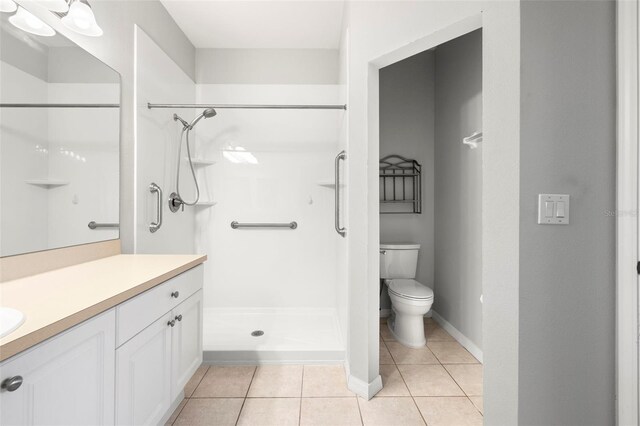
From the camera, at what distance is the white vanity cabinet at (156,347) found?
1013mm

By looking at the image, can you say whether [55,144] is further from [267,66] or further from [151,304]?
[267,66]

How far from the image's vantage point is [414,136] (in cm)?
293

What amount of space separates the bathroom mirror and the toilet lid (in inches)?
77.9

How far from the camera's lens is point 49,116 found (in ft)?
4.24

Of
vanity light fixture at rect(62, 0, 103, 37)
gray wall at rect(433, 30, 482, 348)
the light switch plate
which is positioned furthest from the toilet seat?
vanity light fixture at rect(62, 0, 103, 37)

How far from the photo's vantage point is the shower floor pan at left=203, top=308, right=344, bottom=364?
2.10 m

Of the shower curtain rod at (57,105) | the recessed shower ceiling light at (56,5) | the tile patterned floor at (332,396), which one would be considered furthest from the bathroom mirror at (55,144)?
the tile patterned floor at (332,396)

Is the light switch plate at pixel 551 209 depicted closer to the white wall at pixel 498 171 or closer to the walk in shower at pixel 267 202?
the white wall at pixel 498 171

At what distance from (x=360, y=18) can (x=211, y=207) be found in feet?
6.65

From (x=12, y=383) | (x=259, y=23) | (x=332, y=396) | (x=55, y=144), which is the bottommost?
(x=332, y=396)

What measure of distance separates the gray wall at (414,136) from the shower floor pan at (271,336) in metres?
0.77

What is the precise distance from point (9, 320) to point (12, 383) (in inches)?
6.5

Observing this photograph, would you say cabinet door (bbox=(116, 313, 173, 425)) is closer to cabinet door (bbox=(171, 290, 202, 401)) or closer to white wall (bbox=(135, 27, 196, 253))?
cabinet door (bbox=(171, 290, 202, 401))

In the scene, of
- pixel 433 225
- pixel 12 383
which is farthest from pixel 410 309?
pixel 12 383
